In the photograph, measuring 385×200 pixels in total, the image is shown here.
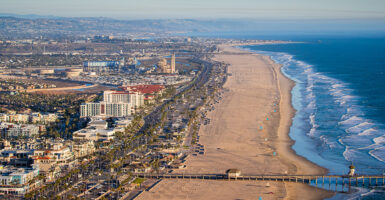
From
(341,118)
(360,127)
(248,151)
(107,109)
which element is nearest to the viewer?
(248,151)

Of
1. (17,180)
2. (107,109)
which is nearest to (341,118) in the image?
(107,109)

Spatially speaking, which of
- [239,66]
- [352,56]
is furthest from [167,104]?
[352,56]

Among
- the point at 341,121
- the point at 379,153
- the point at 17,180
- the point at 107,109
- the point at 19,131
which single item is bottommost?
the point at 19,131

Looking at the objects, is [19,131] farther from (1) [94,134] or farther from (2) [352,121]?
(2) [352,121]

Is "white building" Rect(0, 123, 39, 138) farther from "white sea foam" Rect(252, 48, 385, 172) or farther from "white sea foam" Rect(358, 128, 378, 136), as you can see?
"white sea foam" Rect(358, 128, 378, 136)

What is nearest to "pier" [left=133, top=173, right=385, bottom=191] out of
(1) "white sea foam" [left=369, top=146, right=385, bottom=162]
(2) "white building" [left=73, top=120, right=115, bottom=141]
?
(1) "white sea foam" [left=369, top=146, right=385, bottom=162]

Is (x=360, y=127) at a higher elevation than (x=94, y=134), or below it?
higher

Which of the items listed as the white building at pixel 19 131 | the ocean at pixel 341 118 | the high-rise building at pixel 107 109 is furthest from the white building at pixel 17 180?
the high-rise building at pixel 107 109

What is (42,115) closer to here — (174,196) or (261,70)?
(174,196)
